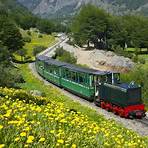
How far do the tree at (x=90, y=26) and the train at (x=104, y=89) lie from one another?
66.2 m

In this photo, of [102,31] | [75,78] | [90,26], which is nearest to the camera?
[75,78]

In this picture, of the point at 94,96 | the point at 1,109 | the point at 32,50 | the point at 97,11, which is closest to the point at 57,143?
the point at 1,109

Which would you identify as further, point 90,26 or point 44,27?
point 44,27

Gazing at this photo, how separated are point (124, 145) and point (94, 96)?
83.7ft

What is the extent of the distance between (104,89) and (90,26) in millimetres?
80702

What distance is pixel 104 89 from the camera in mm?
33500

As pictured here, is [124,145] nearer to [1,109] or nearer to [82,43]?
[1,109]

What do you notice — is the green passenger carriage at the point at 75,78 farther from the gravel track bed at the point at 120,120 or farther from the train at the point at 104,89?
the gravel track bed at the point at 120,120

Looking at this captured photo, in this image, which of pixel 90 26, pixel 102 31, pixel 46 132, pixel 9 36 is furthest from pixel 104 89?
pixel 102 31

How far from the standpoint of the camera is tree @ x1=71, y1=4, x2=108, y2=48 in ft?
368

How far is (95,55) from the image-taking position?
286 ft

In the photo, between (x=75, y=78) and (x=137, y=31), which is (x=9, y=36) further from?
(x=137, y=31)

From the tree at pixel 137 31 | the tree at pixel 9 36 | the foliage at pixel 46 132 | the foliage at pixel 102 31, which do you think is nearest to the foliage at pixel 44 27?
the tree at pixel 137 31

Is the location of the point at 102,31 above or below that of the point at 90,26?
below
